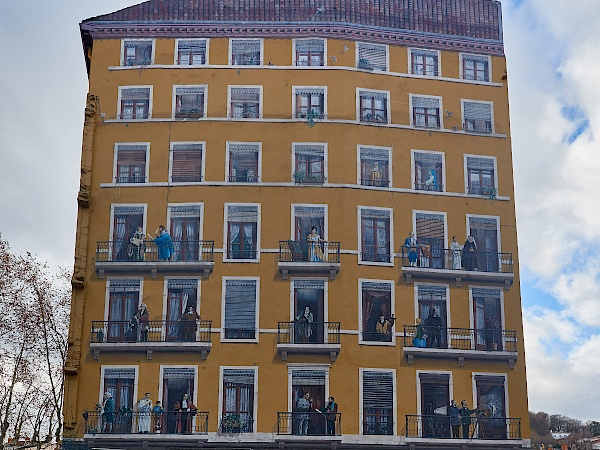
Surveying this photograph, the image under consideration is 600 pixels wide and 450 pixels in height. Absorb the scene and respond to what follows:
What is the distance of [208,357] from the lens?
40.1 metres

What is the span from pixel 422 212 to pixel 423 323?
17.9 ft

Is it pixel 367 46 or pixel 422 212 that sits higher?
pixel 367 46

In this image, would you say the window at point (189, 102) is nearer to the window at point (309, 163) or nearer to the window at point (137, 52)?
the window at point (137, 52)

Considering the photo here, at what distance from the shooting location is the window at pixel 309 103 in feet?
144

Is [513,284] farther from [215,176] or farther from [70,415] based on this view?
[70,415]

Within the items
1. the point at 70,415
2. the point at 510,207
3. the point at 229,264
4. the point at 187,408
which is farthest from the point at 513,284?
the point at 70,415

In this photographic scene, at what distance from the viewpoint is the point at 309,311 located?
4081cm

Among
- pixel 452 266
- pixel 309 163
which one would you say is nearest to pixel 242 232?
pixel 309 163

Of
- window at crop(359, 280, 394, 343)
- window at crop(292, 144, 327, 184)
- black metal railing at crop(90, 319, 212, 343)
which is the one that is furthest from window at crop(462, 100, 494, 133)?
black metal railing at crop(90, 319, 212, 343)

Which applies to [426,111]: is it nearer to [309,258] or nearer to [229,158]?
[309,258]

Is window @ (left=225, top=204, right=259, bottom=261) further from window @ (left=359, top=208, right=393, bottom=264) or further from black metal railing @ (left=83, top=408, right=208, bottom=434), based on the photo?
black metal railing @ (left=83, top=408, right=208, bottom=434)

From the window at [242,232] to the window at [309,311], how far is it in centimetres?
266

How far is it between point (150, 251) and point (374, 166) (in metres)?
11.6

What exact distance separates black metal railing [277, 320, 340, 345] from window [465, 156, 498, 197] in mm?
10042
